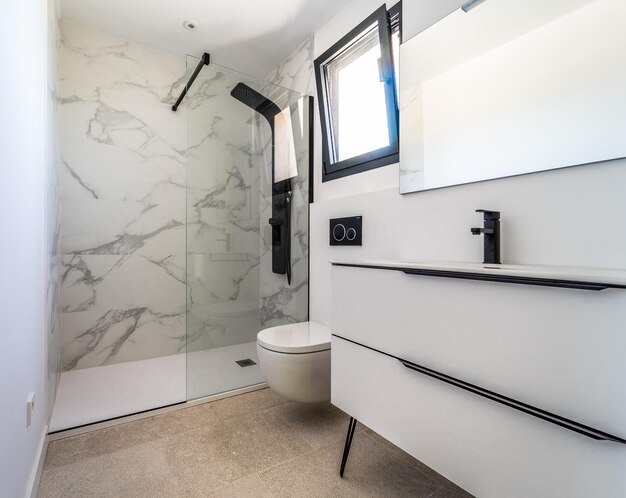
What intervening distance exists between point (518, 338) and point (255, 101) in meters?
2.05

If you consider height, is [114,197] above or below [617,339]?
above

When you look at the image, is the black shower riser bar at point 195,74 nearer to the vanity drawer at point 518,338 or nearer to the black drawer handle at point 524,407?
the vanity drawer at point 518,338

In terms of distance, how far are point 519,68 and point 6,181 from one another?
1.68m

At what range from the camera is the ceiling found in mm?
2102

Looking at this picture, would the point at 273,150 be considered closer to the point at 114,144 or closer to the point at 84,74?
the point at 114,144

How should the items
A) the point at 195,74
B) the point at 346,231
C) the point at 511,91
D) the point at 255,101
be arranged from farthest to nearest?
1. the point at 255,101
2. the point at 195,74
3. the point at 346,231
4. the point at 511,91

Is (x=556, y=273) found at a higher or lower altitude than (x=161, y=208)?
lower

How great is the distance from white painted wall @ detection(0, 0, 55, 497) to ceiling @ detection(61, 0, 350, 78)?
31.5 inches

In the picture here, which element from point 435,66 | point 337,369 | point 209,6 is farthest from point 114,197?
point 435,66

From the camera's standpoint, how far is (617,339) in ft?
2.06

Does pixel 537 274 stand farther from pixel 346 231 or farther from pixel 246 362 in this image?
pixel 246 362

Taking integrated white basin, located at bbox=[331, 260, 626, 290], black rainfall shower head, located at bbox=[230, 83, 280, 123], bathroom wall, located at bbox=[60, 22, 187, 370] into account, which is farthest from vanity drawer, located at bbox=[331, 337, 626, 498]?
bathroom wall, located at bbox=[60, 22, 187, 370]

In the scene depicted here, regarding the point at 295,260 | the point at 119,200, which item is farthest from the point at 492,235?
the point at 119,200

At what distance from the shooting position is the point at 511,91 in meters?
1.24
